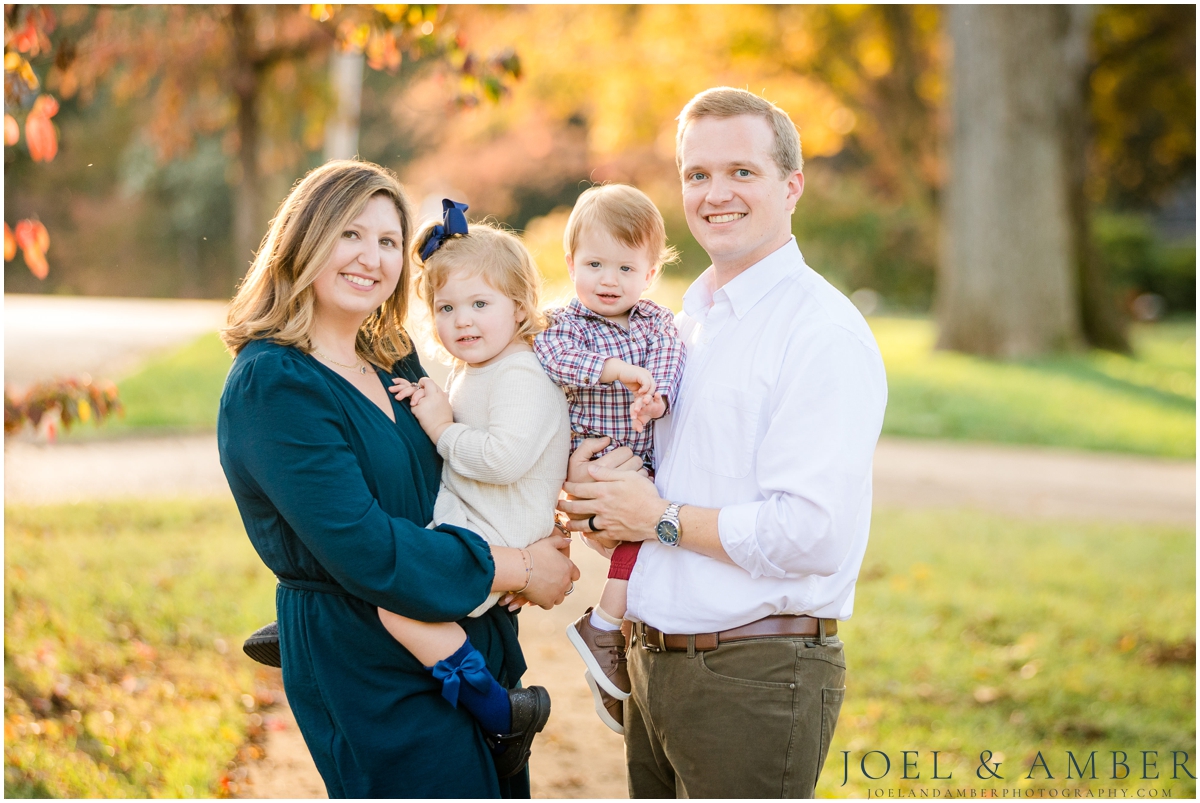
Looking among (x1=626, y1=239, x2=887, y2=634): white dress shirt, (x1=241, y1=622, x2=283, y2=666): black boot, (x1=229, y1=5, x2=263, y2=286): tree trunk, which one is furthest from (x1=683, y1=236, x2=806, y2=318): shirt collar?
(x1=229, y1=5, x2=263, y2=286): tree trunk

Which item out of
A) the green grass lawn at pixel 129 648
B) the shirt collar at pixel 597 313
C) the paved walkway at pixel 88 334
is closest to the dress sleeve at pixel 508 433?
the shirt collar at pixel 597 313

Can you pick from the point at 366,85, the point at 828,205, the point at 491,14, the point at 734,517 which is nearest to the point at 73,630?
the point at 734,517

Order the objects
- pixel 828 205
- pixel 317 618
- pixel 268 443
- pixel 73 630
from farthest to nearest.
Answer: pixel 828 205 → pixel 73 630 → pixel 317 618 → pixel 268 443

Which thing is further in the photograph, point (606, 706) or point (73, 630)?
point (73, 630)

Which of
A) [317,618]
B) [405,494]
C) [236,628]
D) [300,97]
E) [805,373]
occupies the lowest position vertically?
[236,628]

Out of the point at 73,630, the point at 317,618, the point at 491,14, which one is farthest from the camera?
the point at 491,14

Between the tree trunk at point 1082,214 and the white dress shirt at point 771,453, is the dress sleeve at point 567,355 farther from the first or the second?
the tree trunk at point 1082,214

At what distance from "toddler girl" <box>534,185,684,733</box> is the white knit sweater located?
0.09 m

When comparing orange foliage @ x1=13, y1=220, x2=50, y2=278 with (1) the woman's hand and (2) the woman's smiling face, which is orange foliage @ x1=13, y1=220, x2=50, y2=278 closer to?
(2) the woman's smiling face

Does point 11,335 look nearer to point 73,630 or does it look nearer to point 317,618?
point 73,630

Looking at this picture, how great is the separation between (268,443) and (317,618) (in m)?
0.47

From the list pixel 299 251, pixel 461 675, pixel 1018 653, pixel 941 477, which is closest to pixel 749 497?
pixel 461 675

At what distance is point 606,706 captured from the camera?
9.73 feet

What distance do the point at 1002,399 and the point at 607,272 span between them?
9.74 metres
